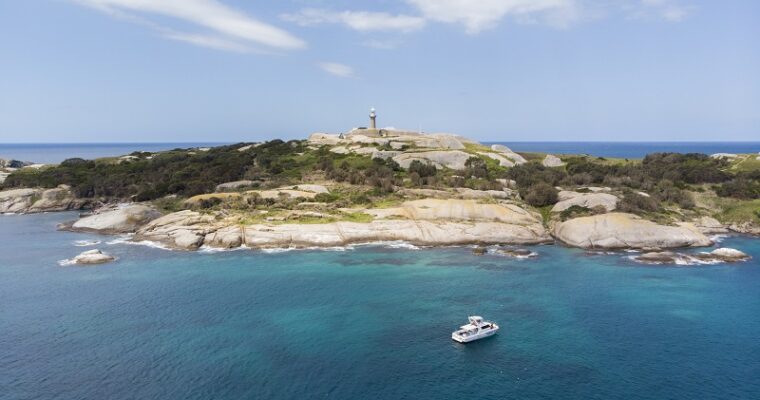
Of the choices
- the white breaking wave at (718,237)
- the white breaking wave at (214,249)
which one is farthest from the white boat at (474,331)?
the white breaking wave at (718,237)

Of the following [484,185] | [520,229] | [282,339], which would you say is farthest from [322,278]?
[484,185]

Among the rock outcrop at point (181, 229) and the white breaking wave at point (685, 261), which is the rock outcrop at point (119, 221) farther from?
the white breaking wave at point (685, 261)

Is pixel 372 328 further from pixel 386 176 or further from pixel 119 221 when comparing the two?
pixel 386 176

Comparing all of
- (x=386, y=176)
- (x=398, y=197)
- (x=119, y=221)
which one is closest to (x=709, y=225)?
(x=398, y=197)

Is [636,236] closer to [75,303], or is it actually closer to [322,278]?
[322,278]

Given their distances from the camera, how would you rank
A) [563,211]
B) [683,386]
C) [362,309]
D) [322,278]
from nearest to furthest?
[683,386] < [362,309] < [322,278] < [563,211]
